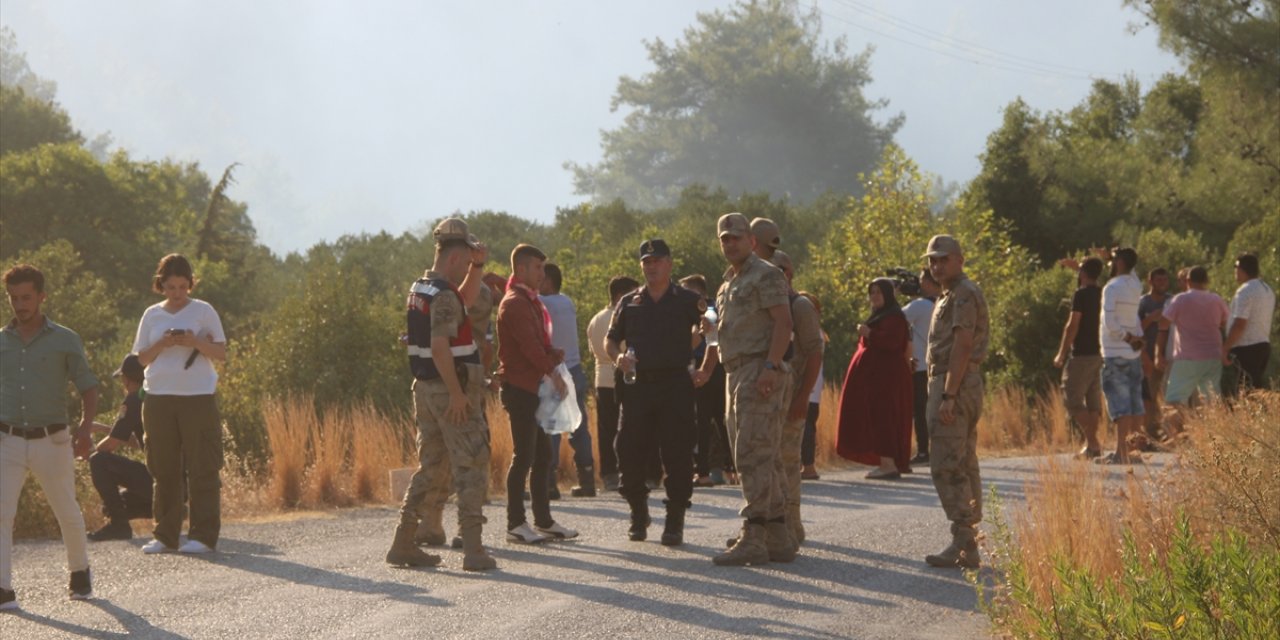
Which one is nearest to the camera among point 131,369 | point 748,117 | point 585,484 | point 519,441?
point 519,441

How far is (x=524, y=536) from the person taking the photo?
11836 millimetres

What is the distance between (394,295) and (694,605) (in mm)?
31769

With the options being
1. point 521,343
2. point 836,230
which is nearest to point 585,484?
point 521,343

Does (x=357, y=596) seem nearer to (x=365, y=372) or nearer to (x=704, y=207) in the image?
(x=365, y=372)

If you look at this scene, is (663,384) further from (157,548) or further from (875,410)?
(157,548)

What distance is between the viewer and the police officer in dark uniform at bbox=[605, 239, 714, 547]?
11312 mm

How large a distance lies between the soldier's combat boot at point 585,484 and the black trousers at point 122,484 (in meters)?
3.98

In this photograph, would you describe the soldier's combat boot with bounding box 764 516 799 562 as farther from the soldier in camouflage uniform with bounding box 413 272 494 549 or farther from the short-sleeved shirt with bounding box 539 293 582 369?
the short-sleeved shirt with bounding box 539 293 582 369

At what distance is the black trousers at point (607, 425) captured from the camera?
1567cm

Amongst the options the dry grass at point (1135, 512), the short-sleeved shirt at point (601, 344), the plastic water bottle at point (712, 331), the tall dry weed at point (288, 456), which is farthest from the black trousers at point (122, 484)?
the dry grass at point (1135, 512)

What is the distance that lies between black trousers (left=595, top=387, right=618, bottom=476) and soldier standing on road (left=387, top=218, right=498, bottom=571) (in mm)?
4799

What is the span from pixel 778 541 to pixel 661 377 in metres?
1.45

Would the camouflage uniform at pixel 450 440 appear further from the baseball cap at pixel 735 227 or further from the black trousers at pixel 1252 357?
the black trousers at pixel 1252 357

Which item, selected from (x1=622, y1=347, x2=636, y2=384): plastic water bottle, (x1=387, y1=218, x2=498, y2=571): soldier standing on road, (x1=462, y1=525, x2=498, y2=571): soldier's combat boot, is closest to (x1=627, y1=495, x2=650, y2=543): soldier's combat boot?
(x1=622, y1=347, x2=636, y2=384): plastic water bottle
